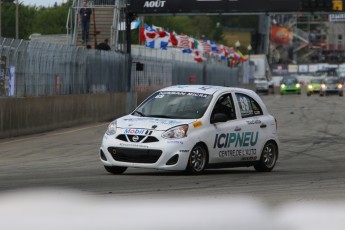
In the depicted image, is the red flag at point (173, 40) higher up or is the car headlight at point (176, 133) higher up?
the red flag at point (173, 40)

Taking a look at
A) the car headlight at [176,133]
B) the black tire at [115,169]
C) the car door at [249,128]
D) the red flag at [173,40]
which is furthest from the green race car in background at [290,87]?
the car headlight at [176,133]

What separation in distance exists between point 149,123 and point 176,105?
90 cm

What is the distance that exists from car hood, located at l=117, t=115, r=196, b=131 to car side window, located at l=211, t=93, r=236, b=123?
851 millimetres

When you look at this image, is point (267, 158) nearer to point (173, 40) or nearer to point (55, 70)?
point (55, 70)

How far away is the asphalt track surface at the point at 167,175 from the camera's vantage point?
506 inches

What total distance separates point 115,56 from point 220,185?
90.6 ft

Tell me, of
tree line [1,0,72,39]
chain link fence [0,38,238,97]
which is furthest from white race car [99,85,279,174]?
tree line [1,0,72,39]

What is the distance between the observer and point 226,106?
54.4ft

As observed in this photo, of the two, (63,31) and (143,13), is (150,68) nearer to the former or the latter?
(143,13)

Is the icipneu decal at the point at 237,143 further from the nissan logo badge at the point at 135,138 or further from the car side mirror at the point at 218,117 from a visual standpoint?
the nissan logo badge at the point at 135,138

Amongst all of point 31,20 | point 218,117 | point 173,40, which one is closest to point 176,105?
point 218,117

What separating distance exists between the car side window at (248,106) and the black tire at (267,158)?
25.0 inches

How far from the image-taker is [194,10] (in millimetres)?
46094

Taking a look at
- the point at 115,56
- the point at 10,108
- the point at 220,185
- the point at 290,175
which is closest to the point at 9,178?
the point at 220,185
